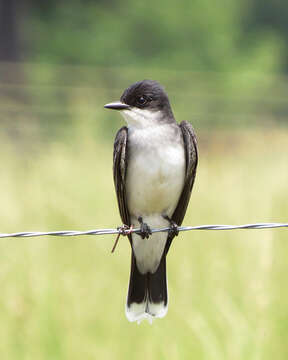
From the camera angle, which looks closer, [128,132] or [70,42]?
[128,132]

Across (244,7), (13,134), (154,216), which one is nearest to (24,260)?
(154,216)

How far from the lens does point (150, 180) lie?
4.76m

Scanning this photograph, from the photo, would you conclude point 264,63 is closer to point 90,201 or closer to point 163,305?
point 90,201

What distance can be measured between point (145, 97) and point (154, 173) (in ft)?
2.03

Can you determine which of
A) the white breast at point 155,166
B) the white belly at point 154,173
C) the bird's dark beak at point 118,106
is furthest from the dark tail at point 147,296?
the bird's dark beak at point 118,106

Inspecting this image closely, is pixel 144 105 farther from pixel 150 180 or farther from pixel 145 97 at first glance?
pixel 150 180

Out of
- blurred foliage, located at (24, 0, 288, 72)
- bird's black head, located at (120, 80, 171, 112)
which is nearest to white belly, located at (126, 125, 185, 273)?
bird's black head, located at (120, 80, 171, 112)

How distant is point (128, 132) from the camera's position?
4895mm

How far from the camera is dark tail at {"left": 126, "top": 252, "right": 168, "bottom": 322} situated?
4871mm

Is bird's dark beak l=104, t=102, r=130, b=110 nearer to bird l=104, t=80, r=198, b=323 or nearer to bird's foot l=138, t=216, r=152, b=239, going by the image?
bird l=104, t=80, r=198, b=323

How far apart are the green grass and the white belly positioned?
0.67m

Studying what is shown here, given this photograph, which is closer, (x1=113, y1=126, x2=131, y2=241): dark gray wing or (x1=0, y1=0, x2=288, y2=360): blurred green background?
(x1=113, y1=126, x2=131, y2=241): dark gray wing

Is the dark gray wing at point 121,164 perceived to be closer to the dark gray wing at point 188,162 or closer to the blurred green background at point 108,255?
the dark gray wing at point 188,162

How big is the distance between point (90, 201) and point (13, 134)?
626 cm
